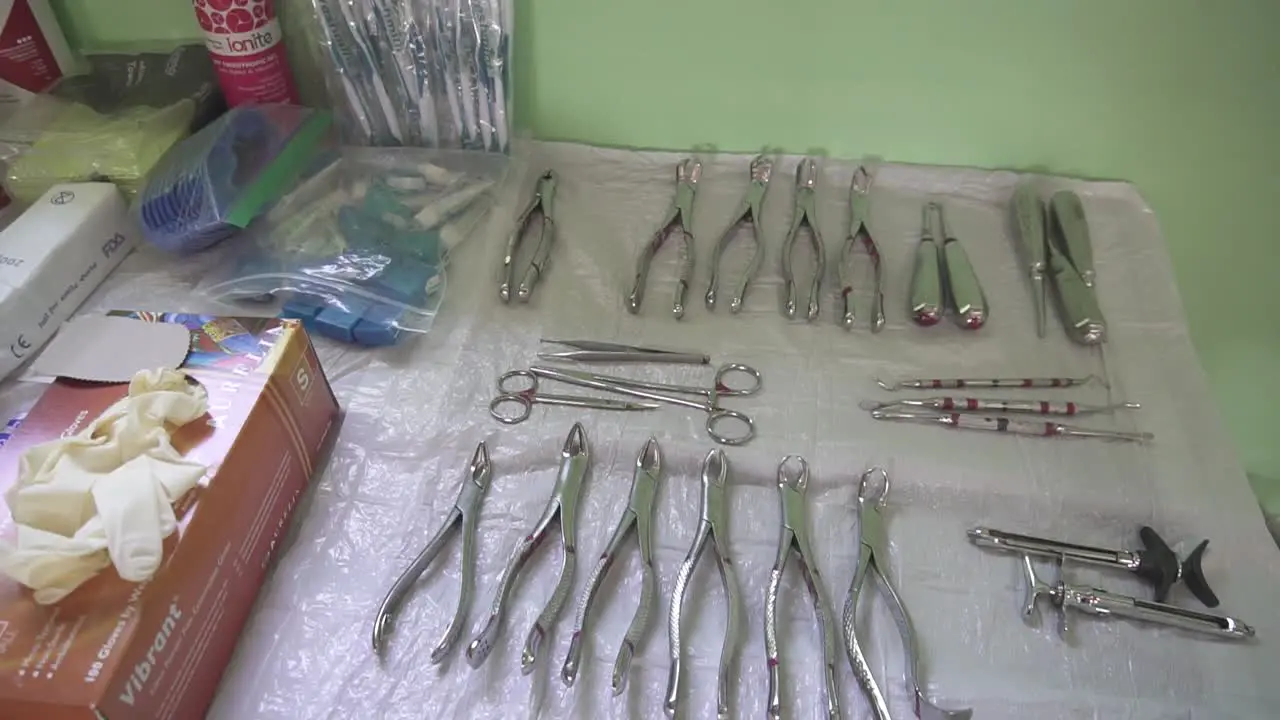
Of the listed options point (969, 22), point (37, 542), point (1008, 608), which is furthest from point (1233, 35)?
point (37, 542)

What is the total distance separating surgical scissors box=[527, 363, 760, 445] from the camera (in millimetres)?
743

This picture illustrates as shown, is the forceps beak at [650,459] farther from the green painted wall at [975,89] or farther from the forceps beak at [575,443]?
the green painted wall at [975,89]

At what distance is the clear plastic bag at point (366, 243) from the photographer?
789mm

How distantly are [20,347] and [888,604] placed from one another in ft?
2.30

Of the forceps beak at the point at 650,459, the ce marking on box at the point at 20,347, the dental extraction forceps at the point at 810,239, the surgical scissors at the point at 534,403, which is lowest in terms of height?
the forceps beak at the point at 650,459

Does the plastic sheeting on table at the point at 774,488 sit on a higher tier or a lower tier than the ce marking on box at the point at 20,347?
lower

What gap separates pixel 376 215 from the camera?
33.6 inches

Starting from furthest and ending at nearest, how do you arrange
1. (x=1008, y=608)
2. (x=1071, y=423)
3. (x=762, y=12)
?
(x=762, y=12)
(x=1071, y=423)
(x=1008, y=608)

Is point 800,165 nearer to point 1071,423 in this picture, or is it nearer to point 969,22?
point 969,22

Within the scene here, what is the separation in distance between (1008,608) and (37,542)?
1.98 ft

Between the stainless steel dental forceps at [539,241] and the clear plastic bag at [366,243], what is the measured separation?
0.04m

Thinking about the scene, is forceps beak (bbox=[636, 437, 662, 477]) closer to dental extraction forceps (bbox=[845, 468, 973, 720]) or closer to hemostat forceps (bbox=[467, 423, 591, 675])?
hemostat forceps (bbox=[467, 423, 591, 675])

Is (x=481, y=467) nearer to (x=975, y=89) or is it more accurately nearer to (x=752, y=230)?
(x=752, y=230)

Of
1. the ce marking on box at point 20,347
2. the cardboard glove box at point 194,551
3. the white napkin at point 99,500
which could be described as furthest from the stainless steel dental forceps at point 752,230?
the ce marking on box at point 20,347
